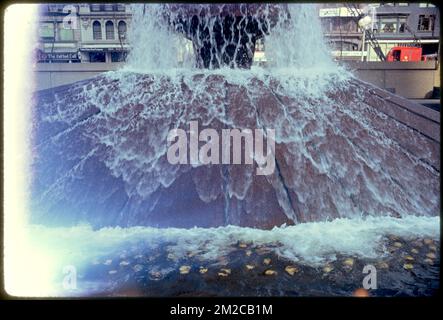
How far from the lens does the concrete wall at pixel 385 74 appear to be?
377 inches

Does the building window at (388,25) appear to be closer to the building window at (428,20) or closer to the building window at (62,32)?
the building window at (428,20)

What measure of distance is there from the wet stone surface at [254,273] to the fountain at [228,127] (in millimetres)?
477

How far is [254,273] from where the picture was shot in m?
2.66

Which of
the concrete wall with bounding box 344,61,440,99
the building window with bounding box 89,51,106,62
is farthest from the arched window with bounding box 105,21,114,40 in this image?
the concrete wall with bounding box 344,61,440,99

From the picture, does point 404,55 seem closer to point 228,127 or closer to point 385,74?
point 385,74

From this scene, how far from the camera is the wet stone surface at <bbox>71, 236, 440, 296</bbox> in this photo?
2.44m

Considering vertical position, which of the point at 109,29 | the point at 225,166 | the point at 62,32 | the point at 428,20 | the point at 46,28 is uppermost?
the point at 109,29

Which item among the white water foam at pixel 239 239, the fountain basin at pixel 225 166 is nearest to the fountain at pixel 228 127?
the fountain basin at pixel 225 166

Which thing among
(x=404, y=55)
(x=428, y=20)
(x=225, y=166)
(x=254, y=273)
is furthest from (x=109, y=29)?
(x=254, y=273)

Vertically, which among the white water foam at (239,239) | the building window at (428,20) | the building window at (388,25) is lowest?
the white water foam at (239,239)

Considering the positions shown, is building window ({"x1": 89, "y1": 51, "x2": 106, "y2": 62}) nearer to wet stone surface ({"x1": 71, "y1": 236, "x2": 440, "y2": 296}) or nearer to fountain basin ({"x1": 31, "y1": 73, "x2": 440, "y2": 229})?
fountain basin ({"x1": 31, "y1": 73, "x2": 440, "y2": 229})

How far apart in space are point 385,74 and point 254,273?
29.0 ft

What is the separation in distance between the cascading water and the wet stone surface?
0.15 metres
